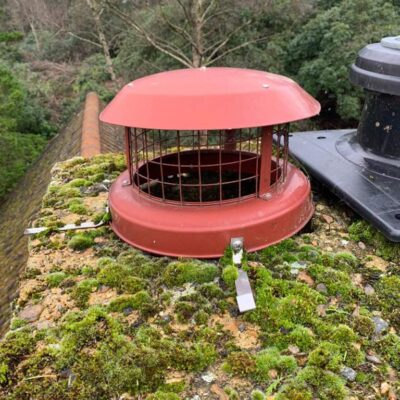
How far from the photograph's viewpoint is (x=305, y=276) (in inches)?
131

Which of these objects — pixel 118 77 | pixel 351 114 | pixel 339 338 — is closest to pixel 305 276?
pixel 339 338

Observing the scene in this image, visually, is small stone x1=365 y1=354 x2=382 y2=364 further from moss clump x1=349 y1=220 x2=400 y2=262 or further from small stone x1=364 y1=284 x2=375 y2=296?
moss clump x1=349 y1=220 x2=400 y2=262

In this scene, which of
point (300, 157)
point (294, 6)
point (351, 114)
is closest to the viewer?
point (300, 157)

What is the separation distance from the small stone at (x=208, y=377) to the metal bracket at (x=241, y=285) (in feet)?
1.69

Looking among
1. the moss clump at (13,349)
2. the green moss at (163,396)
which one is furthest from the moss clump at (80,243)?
the green moss at (163,396)

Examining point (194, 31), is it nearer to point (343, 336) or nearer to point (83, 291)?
point (83, 291)

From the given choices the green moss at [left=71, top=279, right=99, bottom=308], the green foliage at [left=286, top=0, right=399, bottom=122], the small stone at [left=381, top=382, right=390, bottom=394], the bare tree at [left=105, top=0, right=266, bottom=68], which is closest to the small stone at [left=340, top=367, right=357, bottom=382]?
the small stone at [left=381, top=382, right=390, bottom=394]

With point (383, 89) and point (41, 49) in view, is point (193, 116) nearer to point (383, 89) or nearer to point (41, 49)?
point (383, 89)

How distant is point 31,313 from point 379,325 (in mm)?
2496

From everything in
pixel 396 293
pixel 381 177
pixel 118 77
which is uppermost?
pixel 381 177

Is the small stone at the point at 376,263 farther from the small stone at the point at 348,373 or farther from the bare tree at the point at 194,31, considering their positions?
the bare tree at the point at 194,31

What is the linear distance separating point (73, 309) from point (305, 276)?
5.95ft

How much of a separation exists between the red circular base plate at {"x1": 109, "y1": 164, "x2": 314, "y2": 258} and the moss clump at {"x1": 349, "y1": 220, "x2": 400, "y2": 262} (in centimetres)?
53

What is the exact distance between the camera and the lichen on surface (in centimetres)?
246
